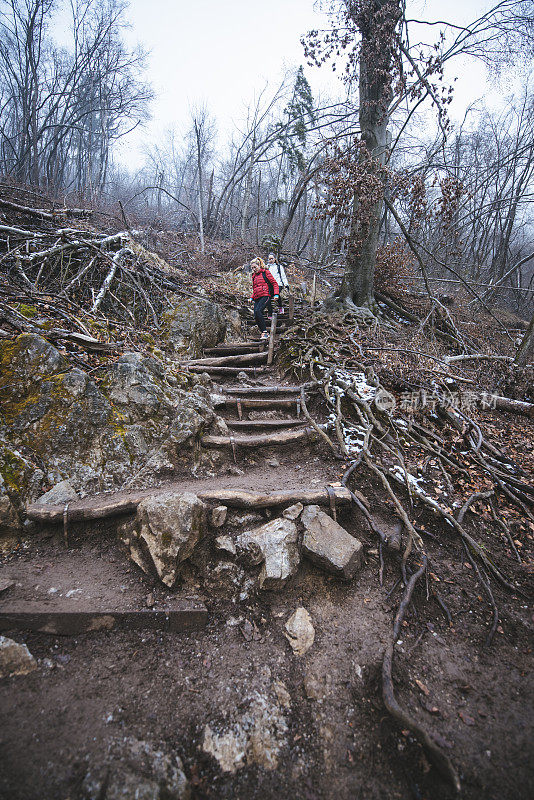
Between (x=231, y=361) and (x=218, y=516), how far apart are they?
13.0 ft

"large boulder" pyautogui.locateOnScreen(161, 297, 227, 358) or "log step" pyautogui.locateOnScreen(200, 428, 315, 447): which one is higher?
"large boulder" pyautogui.locateOnScreen(161, 297, 227, 358)

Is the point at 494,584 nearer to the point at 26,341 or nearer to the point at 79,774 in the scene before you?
the point at 79,774

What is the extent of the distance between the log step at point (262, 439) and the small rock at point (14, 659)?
2.23 metres

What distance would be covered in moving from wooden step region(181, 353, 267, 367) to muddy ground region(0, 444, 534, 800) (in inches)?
144

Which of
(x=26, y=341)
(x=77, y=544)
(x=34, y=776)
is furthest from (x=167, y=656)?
(x=26, y=341)

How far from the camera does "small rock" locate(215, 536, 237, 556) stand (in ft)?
9.21

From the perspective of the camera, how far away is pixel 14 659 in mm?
2000

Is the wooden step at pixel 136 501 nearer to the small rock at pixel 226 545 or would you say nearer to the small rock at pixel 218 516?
the small rock at pixel 218 516

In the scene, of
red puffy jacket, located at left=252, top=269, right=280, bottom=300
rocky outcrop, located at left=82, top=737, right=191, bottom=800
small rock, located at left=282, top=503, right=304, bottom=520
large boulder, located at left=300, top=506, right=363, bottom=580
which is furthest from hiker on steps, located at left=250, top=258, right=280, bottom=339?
rocky outcrop, located at left=82, top=737, right=191, bottom=800

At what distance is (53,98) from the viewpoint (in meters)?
16.1

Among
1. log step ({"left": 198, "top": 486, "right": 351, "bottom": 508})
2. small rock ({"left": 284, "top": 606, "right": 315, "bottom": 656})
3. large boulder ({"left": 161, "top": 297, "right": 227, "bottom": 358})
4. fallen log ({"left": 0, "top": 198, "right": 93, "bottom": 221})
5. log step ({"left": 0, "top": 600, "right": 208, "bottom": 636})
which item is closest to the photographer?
log step ({"left": 0, "top": 600, "right": 208, "bottom": 636})

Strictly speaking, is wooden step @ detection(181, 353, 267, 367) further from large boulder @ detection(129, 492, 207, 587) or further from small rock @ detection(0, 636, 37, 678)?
small rock @ detection(0, 636, 37, 678)

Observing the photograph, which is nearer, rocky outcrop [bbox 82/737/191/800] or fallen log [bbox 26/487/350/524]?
rocky outcrop [bbox 82/737/191/800]

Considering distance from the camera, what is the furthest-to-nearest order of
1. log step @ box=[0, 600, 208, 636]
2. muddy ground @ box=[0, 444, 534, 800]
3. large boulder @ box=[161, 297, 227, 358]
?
large boulder @ box=[161, 297, 227, 358]
log step @ box=[0, 600, 208, 636]
muddy ground @ box=[0, 444, 534, 800]
